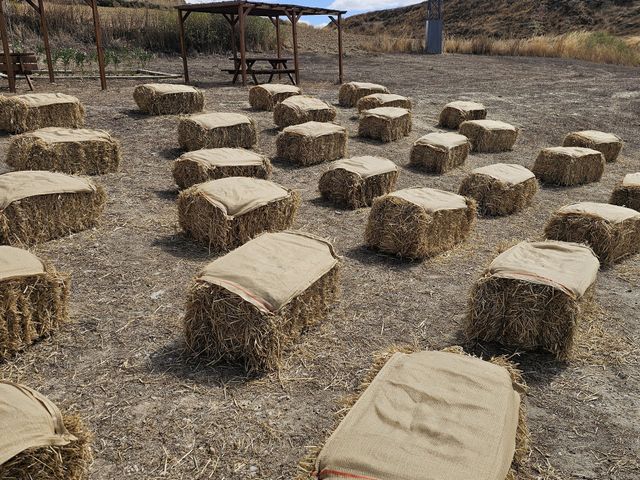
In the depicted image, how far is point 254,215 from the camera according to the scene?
6809 millimetres

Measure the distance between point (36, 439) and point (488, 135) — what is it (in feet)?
38.8

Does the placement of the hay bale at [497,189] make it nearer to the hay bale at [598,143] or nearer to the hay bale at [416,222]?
the hay bale at [416,222]

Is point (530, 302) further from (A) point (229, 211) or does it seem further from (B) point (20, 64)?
(B) point (20, 64)

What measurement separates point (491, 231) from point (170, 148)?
21.3ft

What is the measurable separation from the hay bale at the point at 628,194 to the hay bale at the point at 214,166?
572cm

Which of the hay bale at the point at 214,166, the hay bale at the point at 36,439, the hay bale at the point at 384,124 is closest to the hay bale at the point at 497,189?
the hay bale at the point at 214,166

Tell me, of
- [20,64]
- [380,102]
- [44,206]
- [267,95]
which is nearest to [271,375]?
[44,206]

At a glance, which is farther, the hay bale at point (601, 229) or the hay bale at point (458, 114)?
the hay bale at point (458, 114)

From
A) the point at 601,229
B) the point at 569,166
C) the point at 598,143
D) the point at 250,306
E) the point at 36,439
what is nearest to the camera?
the point at 36,439

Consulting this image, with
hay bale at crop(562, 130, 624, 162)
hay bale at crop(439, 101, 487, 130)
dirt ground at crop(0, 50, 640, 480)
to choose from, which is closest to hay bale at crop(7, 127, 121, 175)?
dirt ground at crop(0, 50, 640, 480)

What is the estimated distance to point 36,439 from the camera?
2.89 metres

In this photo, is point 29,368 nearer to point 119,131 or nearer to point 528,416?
point 528,416

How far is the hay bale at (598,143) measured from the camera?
1210 cm

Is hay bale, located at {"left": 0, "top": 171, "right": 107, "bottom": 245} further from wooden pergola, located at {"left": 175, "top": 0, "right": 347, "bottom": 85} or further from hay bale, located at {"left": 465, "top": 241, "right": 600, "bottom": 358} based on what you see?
wooden pergola, located at {"left": 175, "top": 0, "right": 347, "bottom": 85}
